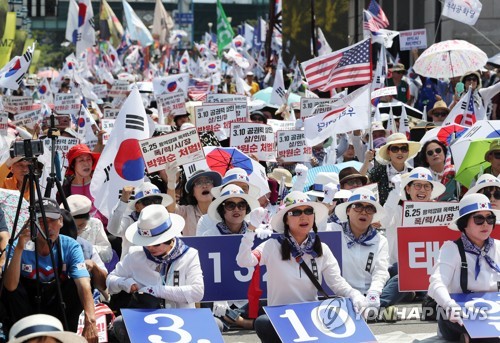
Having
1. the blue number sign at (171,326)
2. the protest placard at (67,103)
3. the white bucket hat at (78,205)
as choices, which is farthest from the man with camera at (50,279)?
the protest placard at (67,103)

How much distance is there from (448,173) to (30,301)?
18.2ft

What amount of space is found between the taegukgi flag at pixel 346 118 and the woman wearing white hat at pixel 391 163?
798 mm

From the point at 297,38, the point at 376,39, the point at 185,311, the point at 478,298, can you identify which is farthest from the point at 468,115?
the point at 297,38

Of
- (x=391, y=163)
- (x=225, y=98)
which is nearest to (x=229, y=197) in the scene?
(x=391, y=163)

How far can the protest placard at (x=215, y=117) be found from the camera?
1606cm

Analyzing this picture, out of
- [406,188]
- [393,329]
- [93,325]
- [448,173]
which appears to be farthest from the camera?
[448,173]

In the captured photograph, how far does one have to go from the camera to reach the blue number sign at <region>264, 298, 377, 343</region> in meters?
8.84

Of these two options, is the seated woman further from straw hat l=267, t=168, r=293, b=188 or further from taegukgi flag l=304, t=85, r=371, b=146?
taegukgi flag l=304, t=85, r=371, b=146

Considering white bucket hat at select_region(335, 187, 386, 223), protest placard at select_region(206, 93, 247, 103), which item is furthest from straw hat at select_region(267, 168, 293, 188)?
protest placard at select_region(206, 93, 247, 103)

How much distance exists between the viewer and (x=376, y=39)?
2127 cm

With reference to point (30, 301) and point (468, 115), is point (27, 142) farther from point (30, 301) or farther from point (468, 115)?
point (468, 115)

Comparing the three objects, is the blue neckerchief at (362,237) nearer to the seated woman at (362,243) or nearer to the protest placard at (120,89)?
the seated woman at (362,243)

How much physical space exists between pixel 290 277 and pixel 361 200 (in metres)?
1.87

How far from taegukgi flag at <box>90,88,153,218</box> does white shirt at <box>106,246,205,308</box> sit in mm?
2520
